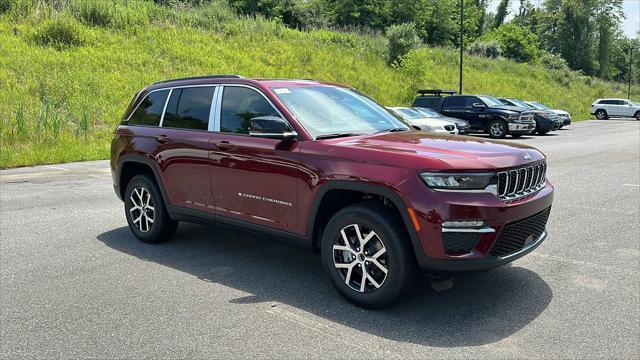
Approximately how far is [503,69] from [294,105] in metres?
48.5

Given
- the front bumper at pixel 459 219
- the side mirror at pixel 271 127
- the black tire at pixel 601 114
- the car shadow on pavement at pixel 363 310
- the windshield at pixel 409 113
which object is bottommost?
the black tire at pixel 601 114

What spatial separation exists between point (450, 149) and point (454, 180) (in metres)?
0.40

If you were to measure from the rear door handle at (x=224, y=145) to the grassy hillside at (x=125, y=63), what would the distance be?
9865 millimetres

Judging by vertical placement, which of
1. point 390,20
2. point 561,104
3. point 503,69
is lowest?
point 561,104

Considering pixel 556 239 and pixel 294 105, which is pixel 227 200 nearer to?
pixel 294 105

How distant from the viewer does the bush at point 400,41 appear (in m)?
35.8

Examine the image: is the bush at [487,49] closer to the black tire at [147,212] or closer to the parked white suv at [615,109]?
the parked white suv at [615,109]

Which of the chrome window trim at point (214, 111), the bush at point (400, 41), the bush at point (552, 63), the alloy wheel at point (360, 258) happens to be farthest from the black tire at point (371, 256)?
the bush at point (552, 63)

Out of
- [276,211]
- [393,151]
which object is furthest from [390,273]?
[276,211]

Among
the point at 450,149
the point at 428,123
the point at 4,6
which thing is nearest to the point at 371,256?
the point at 450,149

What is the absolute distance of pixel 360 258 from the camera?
13.3 ft

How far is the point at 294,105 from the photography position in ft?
15.4

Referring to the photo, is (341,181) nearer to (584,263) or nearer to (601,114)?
(584,263)

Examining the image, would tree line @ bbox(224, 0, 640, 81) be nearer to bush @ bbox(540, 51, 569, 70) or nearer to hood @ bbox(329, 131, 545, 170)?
bush @ bbox(540, 51, 569, 70)
